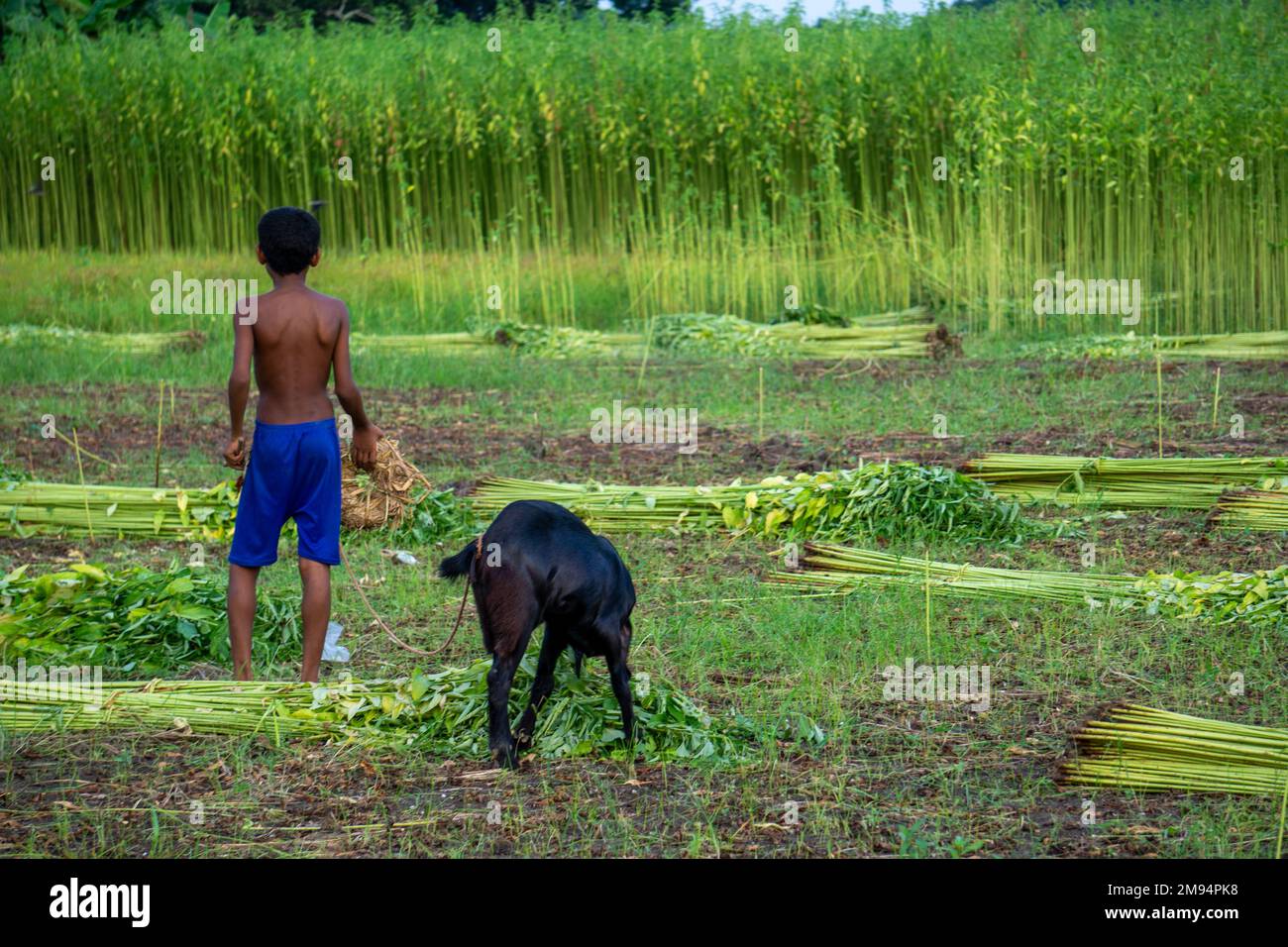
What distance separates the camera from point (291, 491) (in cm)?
501

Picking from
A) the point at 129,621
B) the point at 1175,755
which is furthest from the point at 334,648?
the point at 1175,755

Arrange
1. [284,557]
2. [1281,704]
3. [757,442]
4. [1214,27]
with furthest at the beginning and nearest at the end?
[1214,27] → [757,442] → [284,557] → [1281,704]

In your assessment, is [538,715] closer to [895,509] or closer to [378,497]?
[895,509]

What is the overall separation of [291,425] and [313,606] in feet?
2.03

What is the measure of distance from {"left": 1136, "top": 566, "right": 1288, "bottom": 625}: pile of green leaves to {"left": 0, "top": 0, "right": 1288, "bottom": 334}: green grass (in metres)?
7.86

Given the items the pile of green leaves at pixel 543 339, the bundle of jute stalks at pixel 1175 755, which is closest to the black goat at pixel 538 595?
the bundle of jute stalks at pixel 1175 755

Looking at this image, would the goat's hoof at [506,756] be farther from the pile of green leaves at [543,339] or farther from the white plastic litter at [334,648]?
the pile of green leaves at [543,339]

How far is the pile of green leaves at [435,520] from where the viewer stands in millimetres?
7410

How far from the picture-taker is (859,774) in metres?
4.34

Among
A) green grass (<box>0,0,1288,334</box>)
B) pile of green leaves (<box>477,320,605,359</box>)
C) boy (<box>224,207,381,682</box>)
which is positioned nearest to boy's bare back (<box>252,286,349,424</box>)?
boy (<box>224,207,381,682</box>)

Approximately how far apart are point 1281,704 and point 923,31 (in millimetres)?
12303

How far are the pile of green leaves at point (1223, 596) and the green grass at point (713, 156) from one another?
310 inches

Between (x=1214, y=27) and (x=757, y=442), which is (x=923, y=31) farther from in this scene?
(x=757, y=442)

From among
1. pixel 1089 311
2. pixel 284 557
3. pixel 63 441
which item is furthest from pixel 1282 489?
pixel 63 441
